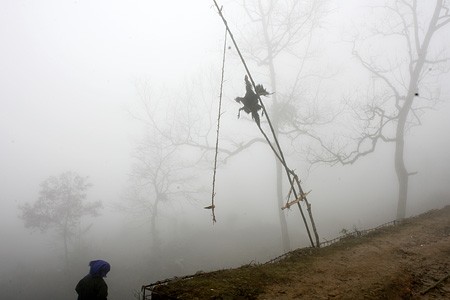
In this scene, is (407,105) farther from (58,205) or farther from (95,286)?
(58,205)

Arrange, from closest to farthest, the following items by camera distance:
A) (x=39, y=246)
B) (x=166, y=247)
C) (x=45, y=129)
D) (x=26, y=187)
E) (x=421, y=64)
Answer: (x=421, y=64), (x=166, y=247), (x=39, y=246), (x=26, y=187), (x=45, y=129)

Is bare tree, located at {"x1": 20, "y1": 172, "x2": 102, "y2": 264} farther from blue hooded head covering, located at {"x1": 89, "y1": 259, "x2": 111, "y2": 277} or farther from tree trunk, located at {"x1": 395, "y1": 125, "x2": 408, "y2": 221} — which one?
tree trunk, located at {"x1": 395, "y1": 125, "x2": 408, "y2": 221}

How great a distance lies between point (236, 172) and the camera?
64562mm

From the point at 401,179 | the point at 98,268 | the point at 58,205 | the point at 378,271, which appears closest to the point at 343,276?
the point at 378,271

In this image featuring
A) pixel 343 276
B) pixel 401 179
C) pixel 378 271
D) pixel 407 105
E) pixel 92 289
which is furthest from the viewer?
pixel 407 105

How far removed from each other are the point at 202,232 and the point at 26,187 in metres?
87.6

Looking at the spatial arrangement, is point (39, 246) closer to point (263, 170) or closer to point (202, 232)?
point (202, 232)

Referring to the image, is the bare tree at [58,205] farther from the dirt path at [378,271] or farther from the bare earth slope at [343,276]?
the dirt path at [378,271]

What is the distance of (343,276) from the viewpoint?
211 inches

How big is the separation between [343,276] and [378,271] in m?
0.72

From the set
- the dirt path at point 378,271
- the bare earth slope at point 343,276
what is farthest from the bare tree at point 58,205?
the dirt path at point 378,271

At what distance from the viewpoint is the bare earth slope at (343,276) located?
4711 mm

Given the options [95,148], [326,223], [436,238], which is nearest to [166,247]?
[326,223]

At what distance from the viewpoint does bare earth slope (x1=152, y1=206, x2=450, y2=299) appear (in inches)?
185
